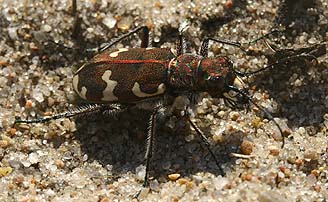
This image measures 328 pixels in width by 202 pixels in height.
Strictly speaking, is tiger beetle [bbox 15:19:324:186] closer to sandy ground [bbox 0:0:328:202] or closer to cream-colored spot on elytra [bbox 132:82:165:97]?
cream-colored spot on elytra [bbox 132:82:165:97]

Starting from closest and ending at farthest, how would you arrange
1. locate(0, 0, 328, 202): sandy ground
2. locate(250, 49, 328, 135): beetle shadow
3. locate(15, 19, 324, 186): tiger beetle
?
1. locate(0, 0, 328, 202): sandy ground
2. locate(15, 19, 324, 186): tiger beetle
3. locate(250, 49, 328, 135): beetle shadow

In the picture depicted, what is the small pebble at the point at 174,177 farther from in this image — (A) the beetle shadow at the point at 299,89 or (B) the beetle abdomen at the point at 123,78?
(A) the beetle shadow at the point at 299,89

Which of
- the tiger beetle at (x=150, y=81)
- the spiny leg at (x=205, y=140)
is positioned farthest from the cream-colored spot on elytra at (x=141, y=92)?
the spiny leg at (x=205, y=140)

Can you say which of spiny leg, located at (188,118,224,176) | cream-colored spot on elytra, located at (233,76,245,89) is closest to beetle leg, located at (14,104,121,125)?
spiny leg, located at (188,118,224,176)

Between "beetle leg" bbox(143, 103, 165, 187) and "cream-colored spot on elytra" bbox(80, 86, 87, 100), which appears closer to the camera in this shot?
"beetle leg" bbox(143, 103, 165, 187)

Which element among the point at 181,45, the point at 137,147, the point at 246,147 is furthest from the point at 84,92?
the point at 246,147

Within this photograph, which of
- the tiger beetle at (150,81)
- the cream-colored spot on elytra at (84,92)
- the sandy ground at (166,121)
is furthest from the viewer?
the cream-colored spot on elytra at (84,92)

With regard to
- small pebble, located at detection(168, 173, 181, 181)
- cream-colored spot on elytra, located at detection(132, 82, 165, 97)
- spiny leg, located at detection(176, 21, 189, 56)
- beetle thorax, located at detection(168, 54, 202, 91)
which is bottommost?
small pebble, located at detection(168, 173, 181, 181)

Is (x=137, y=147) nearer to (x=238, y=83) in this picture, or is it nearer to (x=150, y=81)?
(x=150, y=81)

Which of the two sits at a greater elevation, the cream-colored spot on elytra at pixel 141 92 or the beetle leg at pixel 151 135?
the cream-colored spot on elytra at pixel 141 92

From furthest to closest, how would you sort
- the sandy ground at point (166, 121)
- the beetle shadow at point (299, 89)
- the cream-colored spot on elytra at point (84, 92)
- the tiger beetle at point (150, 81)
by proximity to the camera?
1. the beetle shadow at point (299, 89)
2. the cream-colored spot on elytra at point (84, 92)
3. the tiger beetle at point (150, 81)
4. the sandy ground at point (166, 121)
